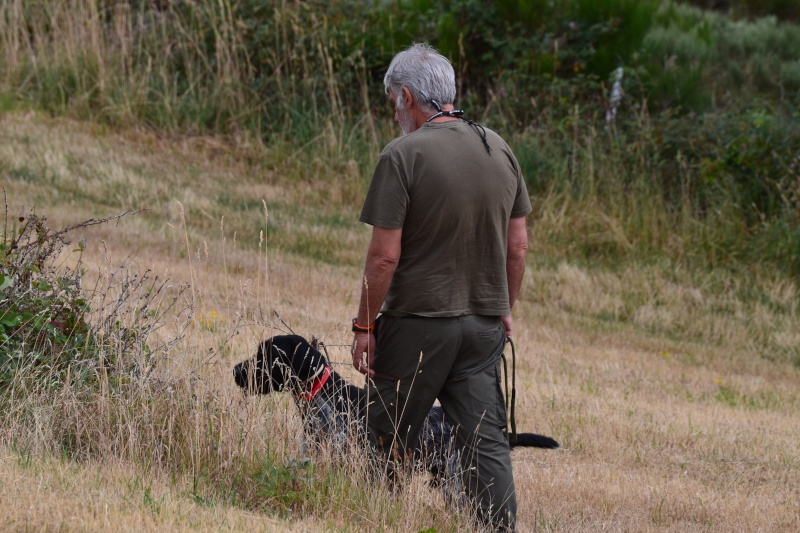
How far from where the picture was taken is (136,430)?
176 inches

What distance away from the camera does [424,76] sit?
4.02 meters

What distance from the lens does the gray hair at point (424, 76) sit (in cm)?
402

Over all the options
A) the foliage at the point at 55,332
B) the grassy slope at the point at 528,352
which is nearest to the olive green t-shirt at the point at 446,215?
the grassy slope at the point at 528,352

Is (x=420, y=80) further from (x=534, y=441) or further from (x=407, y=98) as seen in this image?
(x=534, y=441)

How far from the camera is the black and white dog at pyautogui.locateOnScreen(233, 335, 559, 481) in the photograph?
4488 millimetres

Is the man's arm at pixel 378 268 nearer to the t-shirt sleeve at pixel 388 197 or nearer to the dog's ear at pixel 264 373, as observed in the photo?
the t-shirt sleeve at pixel 388 197

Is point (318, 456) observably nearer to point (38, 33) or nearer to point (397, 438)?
point (397, 438)

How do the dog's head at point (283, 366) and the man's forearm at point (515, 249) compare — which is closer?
the man's forearm at point (515, 249)

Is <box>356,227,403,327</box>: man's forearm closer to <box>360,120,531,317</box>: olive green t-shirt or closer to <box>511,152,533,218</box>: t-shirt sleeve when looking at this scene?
<box>360,120,531,317</box>: olive green t-shirt

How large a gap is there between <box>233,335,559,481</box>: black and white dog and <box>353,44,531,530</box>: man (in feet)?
0.88

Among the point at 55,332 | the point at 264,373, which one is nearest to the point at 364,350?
the point at 264,373

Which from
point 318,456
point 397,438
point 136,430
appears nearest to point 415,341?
point 397,438

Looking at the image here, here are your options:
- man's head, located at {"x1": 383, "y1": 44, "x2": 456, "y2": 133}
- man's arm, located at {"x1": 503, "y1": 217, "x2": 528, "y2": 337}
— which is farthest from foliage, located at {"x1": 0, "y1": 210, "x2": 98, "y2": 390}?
man's arm, located at {"x1": 503, "y1": 217, "x2": 528, "y2": 337}

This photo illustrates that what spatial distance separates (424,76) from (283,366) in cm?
143
